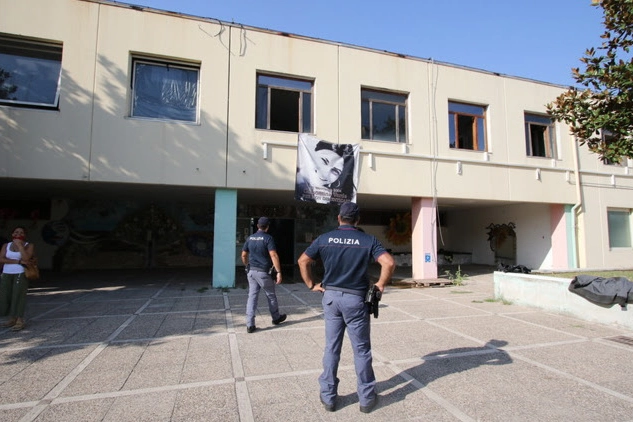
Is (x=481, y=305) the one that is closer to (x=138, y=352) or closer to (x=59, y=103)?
(x=138, y=352)

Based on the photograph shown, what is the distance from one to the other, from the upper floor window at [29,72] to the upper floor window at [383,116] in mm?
8430

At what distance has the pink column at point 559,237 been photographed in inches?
503

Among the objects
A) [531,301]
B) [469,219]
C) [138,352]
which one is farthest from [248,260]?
[469,219]

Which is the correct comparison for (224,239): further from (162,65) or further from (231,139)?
(162,65)


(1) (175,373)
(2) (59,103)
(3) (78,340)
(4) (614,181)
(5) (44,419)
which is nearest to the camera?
(5) (44,419)

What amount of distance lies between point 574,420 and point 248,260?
4.46 m

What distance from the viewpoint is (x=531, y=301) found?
744cm

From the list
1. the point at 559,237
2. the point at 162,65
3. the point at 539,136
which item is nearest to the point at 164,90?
the point at 162,65

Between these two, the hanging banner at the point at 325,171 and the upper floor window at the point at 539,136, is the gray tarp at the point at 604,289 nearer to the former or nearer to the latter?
the hanging banner at the point at 325,171

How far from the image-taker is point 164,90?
959 cm

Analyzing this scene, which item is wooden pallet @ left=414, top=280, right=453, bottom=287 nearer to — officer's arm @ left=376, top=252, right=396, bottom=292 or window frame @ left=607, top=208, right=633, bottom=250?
window frame @ left=607, top=208, right=633, bottom=250

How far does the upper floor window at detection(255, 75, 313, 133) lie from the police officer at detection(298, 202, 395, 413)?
765 cm

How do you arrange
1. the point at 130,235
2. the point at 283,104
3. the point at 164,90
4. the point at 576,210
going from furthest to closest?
the point at 130,235 < the point at 576,210 < the point at 283,104 < the point at 164,90

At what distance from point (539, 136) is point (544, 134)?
245mm
